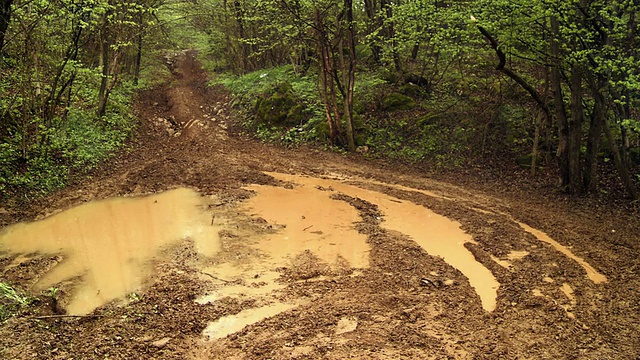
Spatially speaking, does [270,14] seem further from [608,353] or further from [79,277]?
[608,353]

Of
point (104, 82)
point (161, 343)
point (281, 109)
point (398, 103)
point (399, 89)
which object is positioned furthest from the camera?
point (281, 109)

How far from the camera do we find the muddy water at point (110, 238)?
683 centimetres

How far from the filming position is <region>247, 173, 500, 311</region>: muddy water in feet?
24.9

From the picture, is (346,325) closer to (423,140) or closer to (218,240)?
(218,240)

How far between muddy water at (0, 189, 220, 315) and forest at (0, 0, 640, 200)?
2434mm

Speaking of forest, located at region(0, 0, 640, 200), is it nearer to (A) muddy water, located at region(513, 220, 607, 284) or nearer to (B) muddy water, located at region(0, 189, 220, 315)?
(B) muddy water, located at region(0, 189, 220, 315)

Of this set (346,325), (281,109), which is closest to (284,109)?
(281,109)

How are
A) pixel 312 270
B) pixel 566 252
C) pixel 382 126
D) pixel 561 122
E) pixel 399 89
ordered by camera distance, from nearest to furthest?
pixel 312 270
pixel 566 252
pixel 561 122
pixel 382 126
pixel 399 89

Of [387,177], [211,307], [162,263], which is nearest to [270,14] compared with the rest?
[387,177]

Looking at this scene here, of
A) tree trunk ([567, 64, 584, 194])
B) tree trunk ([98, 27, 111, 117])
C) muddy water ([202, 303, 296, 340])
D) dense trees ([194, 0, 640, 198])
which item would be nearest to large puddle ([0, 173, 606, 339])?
muddy water ([202, 303, 296, 340])

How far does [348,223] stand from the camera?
9477 millimetres

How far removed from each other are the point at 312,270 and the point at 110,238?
14.5ft

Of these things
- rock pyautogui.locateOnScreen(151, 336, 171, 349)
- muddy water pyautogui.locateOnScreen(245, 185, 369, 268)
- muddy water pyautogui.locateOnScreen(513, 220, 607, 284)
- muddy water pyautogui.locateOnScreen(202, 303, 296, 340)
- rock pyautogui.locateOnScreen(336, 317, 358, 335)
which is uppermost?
rock pyautogui.locateOnScreen(336, 317, 358, 335)

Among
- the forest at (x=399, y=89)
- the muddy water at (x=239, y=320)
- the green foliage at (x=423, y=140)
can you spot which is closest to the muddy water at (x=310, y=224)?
the muddy water at (x=239, y=320)
